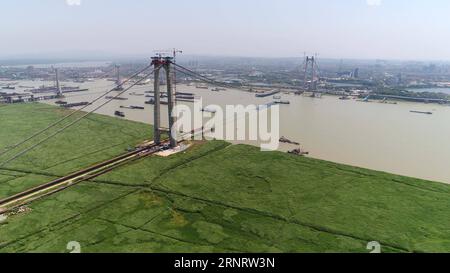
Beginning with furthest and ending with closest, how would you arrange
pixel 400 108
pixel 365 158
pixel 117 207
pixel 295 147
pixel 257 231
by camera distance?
pixel 400 108 < pixel 295 147 < pixel 365 158 < pixel 117 207 < pixel 257 231

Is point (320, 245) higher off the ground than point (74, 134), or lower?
lower

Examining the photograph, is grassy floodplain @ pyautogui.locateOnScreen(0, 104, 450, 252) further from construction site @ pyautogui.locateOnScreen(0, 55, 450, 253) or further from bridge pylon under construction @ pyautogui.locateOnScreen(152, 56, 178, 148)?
bridge pylon under construction @ pyautogui.locateOnScreen(152, 56, 178, 148)

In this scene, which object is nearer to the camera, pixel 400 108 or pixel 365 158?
pixel 365 158

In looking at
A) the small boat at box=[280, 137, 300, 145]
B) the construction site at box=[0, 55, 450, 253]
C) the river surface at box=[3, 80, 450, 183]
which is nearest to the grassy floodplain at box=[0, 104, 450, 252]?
the construction site at box=[0, 55, 450, 253]

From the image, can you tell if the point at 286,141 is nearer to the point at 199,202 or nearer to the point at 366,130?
the point at 366,130

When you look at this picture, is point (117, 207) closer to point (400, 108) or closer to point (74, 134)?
point (74, 134)

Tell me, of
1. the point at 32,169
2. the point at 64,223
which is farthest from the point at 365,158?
the point at 32,169

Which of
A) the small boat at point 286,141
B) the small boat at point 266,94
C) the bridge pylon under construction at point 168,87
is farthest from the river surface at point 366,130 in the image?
the bridge pylon under construction at point 168,87

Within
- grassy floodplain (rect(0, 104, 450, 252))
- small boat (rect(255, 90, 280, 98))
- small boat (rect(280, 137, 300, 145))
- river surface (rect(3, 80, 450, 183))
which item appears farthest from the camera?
small boat (rect(255, 90, 280, 98))
